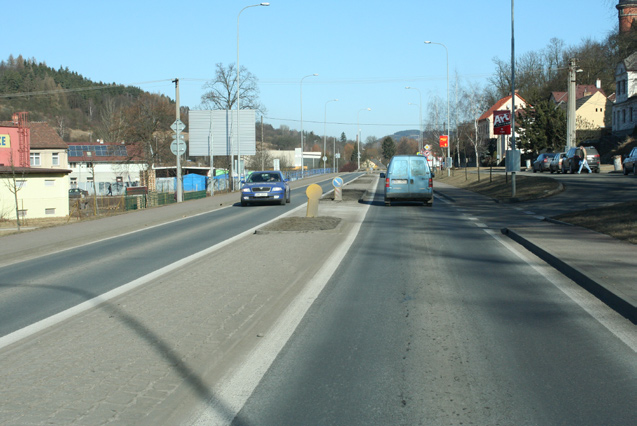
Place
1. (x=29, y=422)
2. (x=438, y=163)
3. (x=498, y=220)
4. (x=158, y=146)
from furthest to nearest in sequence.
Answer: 1. (x=158, y=146)
2. (x=438, y=163)
3. (x=498, y=220)
4. (x=29, y=422)

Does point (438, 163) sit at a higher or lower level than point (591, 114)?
lower

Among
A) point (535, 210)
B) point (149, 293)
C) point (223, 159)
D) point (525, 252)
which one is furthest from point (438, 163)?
point (149, 293)

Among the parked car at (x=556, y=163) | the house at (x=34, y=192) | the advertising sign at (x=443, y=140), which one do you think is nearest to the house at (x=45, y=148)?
the house at (x=34, y=192)

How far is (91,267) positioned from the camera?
1192 cm

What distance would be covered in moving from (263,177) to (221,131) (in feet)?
79.8

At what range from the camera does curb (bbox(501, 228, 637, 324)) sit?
7.16m

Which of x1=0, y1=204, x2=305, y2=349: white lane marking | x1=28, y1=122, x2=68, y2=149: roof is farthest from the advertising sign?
x1=0, y1=204, x2=305, y2=349: white lane marking

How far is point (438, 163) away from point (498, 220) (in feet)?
170

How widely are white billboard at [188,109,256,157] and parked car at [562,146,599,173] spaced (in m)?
24.3

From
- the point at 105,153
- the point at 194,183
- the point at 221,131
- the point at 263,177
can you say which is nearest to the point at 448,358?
the point at 263,177

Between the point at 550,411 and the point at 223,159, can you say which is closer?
the point at 550,411

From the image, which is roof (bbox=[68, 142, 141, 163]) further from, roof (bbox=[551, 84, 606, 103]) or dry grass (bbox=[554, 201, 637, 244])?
dry grass (bbox=[554, 201, 637, 244])

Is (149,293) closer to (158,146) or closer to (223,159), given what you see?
(158,146)

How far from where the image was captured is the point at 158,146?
76.2 meters
